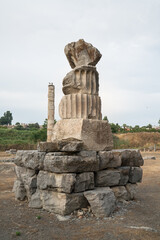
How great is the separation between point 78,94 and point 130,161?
2129 mm

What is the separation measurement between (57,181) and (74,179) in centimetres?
35

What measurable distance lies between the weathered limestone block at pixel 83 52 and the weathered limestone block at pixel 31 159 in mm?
2517

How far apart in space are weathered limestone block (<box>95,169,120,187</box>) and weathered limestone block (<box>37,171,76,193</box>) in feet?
2.37

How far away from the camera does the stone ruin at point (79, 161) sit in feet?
14.1

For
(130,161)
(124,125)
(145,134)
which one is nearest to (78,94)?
(130,161)

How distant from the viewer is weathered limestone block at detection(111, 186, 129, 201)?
5.05 metres

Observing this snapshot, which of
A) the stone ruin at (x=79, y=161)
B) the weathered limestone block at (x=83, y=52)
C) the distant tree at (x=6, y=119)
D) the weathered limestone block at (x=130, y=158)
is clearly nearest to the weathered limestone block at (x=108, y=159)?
the stone ruin at (x=79, y=161)

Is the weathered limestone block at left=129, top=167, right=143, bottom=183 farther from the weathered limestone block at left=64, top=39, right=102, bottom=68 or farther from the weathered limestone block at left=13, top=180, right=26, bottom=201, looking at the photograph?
the weathered limestone block at left=64, top=39, right=102, bottom=68

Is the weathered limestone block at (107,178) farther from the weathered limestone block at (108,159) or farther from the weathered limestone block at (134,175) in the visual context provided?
the weathered limestone block at (134,175)

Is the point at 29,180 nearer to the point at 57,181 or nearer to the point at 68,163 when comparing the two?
the point at 57,181

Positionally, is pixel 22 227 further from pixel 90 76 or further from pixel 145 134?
pixel 145 134

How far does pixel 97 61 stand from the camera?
5762mm

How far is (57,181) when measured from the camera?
432 centimetres

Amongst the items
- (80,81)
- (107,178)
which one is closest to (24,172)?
(107,178)
